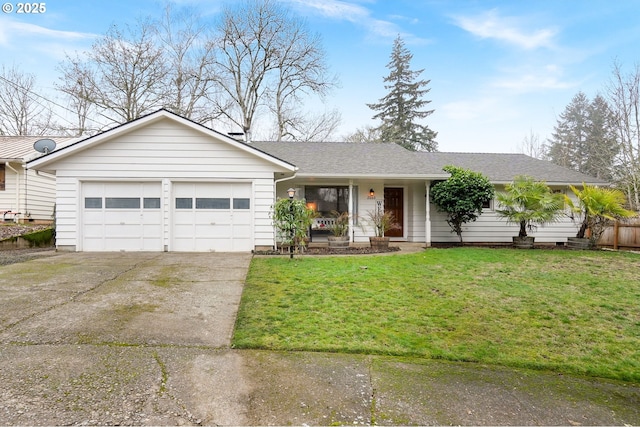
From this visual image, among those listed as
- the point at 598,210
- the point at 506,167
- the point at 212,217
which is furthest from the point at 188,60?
the point at 598,210

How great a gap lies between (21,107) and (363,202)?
2200cm

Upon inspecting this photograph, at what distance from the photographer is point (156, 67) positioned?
64.1 feet

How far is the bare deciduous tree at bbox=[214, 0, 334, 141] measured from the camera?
71.2 ft

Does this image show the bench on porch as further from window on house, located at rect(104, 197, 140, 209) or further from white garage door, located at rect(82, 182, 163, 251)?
window on house, located at rect(104, 197, 140, 209)

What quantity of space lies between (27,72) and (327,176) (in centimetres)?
2063

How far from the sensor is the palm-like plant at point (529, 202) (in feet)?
32.9

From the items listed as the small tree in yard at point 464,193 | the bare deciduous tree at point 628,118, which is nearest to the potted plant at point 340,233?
the small tree in yard at point 464,193

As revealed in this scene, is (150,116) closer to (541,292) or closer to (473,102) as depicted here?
(541,292)

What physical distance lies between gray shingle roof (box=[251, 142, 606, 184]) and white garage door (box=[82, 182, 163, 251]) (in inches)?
179

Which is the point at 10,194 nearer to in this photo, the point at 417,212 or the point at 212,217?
the point at 212,217

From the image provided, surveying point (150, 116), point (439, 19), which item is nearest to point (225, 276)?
point (150, 116)

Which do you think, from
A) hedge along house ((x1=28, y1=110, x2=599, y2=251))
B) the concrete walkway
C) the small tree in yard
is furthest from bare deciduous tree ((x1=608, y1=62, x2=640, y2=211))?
the concrete walkway

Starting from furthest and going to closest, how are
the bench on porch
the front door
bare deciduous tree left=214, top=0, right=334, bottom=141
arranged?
bare deciduous tree left=214, top=0, right=334, bottom=141 < the front door < the bench on porch

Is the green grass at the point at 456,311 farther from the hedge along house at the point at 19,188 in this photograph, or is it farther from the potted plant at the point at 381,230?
the hedge along house at the point at 19,188
